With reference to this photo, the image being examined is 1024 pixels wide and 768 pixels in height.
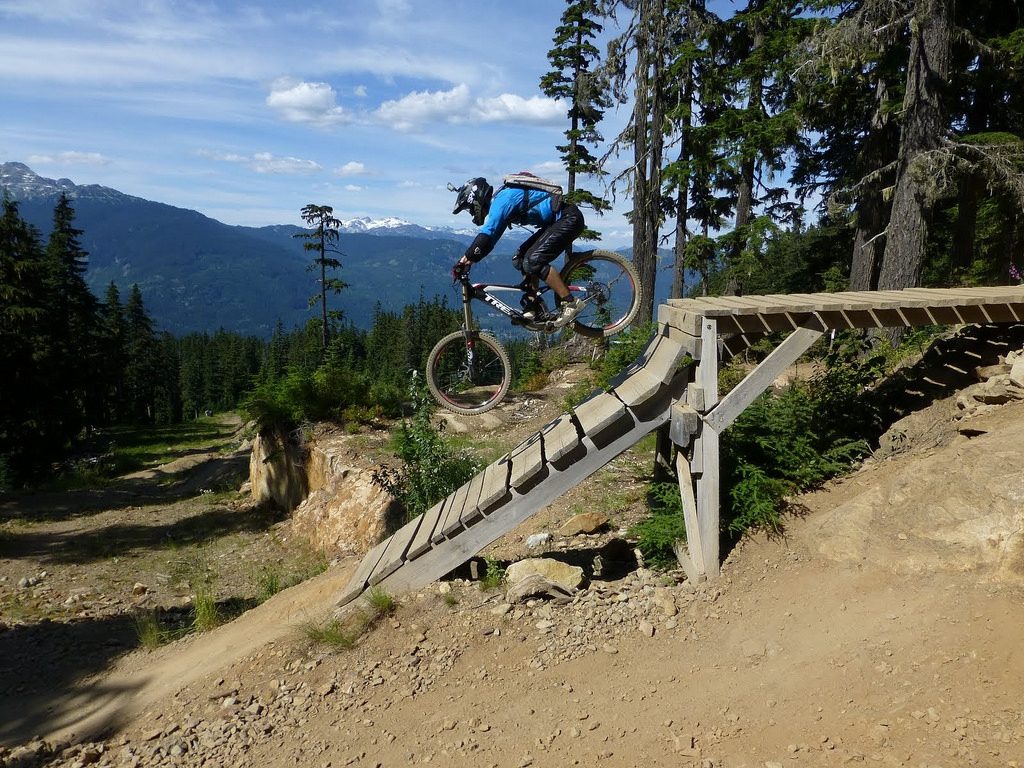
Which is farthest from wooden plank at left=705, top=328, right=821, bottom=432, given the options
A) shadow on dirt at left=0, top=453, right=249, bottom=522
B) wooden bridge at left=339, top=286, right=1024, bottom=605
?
shadow on dirt at left=0, top=453, right=249, bottom=522

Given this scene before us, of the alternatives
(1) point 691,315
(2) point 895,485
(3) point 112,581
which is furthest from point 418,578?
(3) point 112,581

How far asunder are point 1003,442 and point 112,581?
13.9 metres

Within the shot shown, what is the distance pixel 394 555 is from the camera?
7.04 metres

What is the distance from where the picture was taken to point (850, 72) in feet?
47.0

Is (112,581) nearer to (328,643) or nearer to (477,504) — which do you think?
(328,643)

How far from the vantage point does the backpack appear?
672 cm

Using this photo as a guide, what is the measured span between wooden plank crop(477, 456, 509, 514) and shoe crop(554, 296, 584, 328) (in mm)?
1661

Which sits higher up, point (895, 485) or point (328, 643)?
point (895, 485)

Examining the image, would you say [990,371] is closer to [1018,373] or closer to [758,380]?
[1018,373]

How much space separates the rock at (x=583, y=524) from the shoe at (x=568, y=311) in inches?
110

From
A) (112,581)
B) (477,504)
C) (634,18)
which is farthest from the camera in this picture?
(634,18)

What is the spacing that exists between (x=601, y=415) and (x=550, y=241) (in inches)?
77.5

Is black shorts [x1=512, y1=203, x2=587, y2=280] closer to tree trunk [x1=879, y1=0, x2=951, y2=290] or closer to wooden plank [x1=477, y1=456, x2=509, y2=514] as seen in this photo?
wooden plank [x1=477, y1=456, x2=509, y2=514]

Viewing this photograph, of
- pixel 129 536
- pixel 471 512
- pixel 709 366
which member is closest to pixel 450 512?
pixel 471 512
